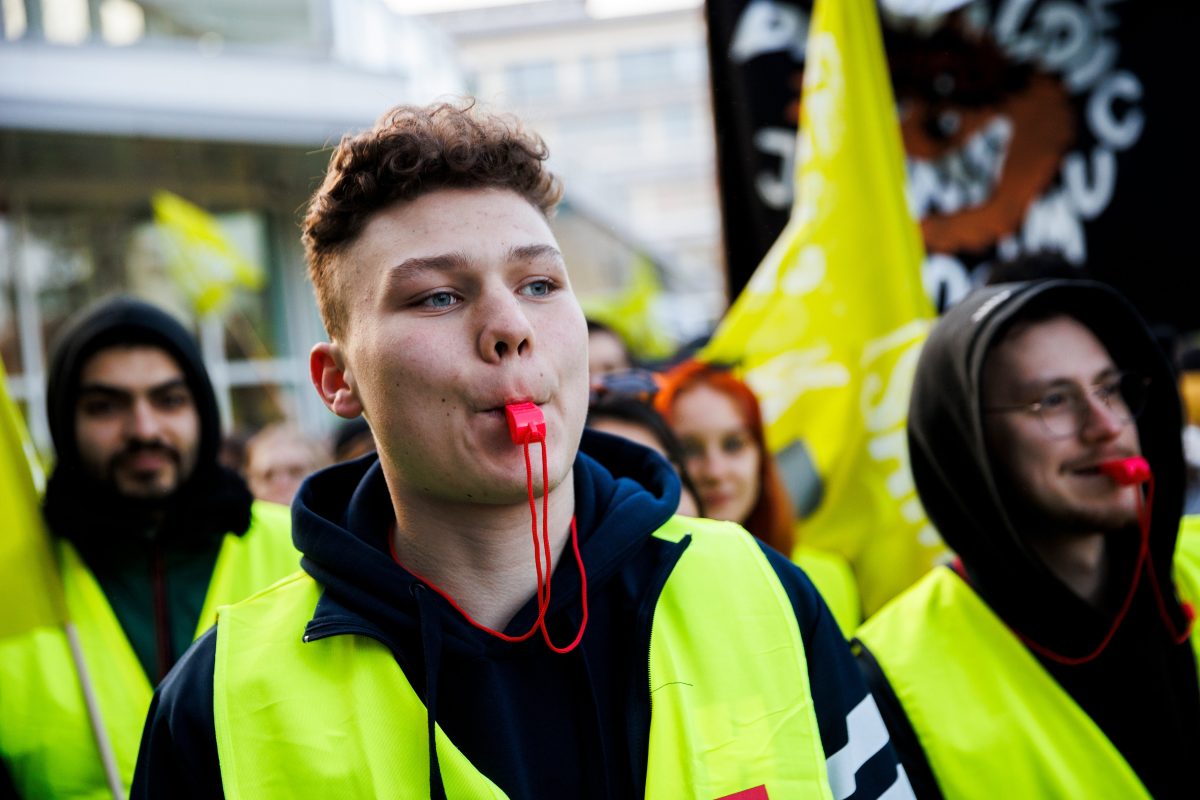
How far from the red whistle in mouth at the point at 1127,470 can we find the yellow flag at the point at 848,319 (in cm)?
114

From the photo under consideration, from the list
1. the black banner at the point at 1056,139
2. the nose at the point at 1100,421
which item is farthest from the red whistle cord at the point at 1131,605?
the black banner at the point at 1056,139

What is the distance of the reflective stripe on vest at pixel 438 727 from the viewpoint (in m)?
1.56

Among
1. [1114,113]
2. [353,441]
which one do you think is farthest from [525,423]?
[1114,113]

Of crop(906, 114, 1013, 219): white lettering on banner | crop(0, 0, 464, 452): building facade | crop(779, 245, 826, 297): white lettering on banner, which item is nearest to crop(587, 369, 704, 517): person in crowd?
crop(779, 245, 826, 297): white lettering on banner

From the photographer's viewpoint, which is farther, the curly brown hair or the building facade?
the building facade

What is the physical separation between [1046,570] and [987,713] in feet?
1.11

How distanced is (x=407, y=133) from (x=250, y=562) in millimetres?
1749

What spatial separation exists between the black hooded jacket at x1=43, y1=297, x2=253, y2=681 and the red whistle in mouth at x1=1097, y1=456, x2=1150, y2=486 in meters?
2.24

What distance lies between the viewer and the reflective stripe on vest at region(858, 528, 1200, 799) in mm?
2096

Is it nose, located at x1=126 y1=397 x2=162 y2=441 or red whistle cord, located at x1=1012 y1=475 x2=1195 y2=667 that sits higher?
nose, located at x1=126 y1=397 x2=162 y2=441

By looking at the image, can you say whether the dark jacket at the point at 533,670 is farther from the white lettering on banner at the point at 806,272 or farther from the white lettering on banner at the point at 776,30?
the white lettering on banner at the point at 776,30

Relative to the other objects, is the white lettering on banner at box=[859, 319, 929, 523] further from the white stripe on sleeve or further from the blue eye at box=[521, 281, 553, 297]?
the blue eye at box=[521, 281, 553, 297]

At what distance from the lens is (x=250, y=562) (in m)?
3.12

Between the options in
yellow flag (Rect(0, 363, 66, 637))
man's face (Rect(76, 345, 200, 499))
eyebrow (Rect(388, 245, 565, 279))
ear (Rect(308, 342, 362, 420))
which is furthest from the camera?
man's face (Rect(76, 345, 200, 499))
